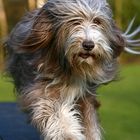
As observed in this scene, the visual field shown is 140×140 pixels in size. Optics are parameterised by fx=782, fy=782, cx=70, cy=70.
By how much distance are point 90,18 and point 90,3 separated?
0.17 meters

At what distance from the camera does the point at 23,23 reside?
22.5 ft

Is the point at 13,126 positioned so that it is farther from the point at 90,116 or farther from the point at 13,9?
the point at 13,9

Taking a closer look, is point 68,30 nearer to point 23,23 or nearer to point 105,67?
Result: point 105,67

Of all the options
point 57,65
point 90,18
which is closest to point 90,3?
point 90,18

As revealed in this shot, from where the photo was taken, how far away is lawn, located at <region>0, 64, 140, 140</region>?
27.0 feet

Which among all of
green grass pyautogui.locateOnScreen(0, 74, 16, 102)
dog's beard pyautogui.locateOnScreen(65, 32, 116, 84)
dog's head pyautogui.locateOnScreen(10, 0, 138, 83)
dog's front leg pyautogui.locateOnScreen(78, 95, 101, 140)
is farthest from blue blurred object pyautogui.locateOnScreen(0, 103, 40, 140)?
green grass pyautogui.locateOnScreen(0, 74, 16, 102)

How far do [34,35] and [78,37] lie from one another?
0.68 metres

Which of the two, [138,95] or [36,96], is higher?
[36,96]

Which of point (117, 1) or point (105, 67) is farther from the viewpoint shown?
point (117, 1)

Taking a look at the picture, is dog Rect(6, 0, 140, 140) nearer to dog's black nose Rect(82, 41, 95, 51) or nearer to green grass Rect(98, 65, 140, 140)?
dog's black nose Rect(82, 41, 95, 51)

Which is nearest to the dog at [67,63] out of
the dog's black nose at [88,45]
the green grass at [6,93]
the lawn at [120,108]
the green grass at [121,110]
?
the dog's black nose at [88,45]

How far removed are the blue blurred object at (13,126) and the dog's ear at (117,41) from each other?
107 cm

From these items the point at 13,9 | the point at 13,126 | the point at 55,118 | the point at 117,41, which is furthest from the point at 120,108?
the point at 13,9

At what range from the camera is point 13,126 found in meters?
7.27
